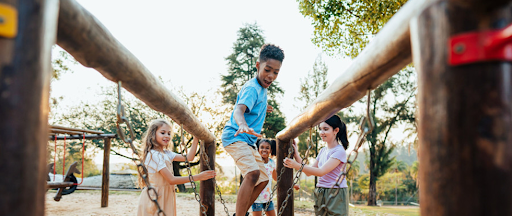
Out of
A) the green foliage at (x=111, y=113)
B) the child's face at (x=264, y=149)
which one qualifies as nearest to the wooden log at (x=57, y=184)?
the child's face at (x=264, y=149)

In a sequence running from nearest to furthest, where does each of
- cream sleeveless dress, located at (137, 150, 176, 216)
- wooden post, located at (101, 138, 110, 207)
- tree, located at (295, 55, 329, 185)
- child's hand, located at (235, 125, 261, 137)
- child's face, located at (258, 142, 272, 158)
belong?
child's hand, located at (235, 125, 261, 137), cream sleeveless dress, located at (137, 150, 176, 216), child's face, located at (258, 142, 272, 158), wooden post, located at (101, 138, 110, 207), tree, located at (295, 55, 329, 185)

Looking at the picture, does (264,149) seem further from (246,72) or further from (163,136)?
(246,72)

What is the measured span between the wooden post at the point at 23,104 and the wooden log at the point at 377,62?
2.96 ft

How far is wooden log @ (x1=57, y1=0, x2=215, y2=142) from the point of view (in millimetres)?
1064

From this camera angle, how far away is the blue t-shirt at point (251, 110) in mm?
3059

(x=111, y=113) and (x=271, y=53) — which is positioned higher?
(x=111, y=113)

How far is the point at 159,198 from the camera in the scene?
3.30 metres

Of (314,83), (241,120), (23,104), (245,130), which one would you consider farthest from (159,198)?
(314,83)

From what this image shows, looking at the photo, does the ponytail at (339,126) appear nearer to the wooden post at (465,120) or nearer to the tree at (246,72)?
the wooden post at (465,120)

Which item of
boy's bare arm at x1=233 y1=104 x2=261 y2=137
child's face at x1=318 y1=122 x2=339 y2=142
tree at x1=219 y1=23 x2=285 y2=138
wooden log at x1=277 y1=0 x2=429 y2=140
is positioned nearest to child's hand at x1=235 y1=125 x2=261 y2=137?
boy's bare arm at x1=233 y1=104 x2=261 y2=137

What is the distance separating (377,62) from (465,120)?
584 mm

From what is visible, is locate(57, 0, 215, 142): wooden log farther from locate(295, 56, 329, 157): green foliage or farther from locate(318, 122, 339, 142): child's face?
locate(295, 56, 329, 157): green foliage

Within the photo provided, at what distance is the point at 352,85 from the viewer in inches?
64.1

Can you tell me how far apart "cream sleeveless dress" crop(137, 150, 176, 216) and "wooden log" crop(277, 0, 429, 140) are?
1.85 metres
